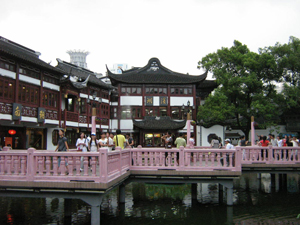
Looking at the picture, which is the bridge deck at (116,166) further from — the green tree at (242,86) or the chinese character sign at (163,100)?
the chinese character sign at (163,100)

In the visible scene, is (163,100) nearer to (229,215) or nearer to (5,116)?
(5,116)

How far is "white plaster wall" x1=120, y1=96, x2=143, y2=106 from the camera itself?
41.7 metres

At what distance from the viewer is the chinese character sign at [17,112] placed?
71.1 ft

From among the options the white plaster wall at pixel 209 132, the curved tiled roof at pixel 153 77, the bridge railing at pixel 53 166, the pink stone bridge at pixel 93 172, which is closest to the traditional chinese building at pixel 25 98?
the pink stone bridge at pixel 93 172

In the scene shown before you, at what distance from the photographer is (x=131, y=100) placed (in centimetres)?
4169

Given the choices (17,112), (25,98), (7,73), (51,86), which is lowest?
(17,112)

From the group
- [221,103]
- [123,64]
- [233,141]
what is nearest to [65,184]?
[221,103]

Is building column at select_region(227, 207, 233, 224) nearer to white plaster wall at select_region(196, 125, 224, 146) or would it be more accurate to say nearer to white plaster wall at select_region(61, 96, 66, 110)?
white plaster wall at select_region(61, 96, 66, 110)

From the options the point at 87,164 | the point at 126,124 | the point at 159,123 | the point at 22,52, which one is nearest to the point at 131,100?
the point at 126,124

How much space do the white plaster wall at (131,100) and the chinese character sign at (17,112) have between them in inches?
787

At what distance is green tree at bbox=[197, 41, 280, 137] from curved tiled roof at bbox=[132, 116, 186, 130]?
118 inches

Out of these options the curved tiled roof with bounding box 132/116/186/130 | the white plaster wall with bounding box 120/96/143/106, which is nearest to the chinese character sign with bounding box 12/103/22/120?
the curved tiled roof with bounding box 132/116/186/130

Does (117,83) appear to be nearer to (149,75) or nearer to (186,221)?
(149,75)

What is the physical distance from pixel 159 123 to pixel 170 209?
2540 centimetres
